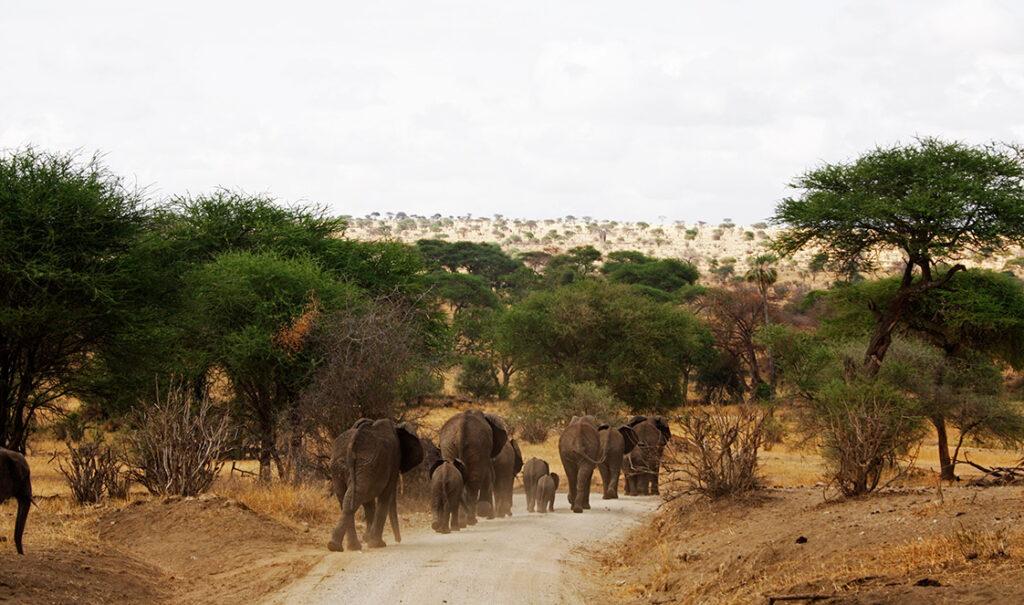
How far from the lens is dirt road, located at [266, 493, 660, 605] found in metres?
10.3

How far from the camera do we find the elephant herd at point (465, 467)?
13.9 m

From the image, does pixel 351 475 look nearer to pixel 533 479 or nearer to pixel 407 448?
pixel 407 448

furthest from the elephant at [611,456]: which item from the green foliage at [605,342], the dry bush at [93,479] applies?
the green foliage at [605,342]

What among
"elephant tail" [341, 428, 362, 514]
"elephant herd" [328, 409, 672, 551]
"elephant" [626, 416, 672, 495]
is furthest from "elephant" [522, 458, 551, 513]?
"elephant tail" [341, 428, 362, 514]

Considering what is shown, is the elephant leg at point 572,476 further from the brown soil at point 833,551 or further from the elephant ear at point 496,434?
the brown soil at point 833,551

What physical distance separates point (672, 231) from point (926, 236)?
114790 millimetres

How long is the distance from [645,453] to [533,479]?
16.2 feet

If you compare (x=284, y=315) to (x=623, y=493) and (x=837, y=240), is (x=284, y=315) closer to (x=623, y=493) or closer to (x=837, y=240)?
(x=623, y=493)

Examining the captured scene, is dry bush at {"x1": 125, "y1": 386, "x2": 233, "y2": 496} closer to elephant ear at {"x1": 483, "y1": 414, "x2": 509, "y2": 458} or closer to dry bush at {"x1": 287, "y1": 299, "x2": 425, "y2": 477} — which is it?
dry bush at {"x1": 287, "y1": 299, "x2": 425, "y2": 477}

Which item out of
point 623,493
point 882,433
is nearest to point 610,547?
point 882,433

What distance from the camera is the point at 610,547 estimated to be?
15.5 m

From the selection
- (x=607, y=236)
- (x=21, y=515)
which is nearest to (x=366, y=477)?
(x=21, y=515)

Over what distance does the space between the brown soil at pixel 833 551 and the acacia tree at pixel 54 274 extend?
1204 cm

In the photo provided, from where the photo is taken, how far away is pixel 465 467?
17750 millimetres
